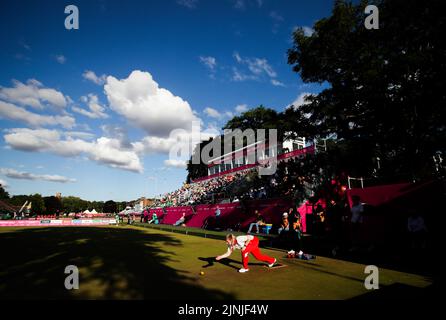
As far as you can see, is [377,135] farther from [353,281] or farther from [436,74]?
[353,281]

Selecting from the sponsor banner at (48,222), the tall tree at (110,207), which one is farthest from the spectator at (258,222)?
the tall tree at (110,207)

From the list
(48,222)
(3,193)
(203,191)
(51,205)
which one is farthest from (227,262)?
(3,193)

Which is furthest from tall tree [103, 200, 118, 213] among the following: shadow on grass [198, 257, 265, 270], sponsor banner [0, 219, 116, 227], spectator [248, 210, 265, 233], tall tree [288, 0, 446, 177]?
shadow on grass [198, 257, 265, 270]

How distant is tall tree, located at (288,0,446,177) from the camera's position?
52.7 feet

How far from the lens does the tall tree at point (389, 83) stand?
1608 centimetres

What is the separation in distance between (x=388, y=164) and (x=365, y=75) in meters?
6.45

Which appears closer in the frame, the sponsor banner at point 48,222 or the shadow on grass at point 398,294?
the shadow on grass at point 398,294

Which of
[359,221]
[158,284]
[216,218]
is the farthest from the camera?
[216,218]

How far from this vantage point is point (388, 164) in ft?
57.4

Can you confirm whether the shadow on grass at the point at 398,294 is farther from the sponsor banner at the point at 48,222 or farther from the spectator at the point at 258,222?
the sponsor banner at the point at 48,222

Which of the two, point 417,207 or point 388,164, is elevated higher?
point 388,164

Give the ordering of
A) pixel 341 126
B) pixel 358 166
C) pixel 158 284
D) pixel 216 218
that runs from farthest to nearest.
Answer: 1. pixel 216 218
2. pixel 341 126
3. pixel 358 166
4. pixel 158 284
